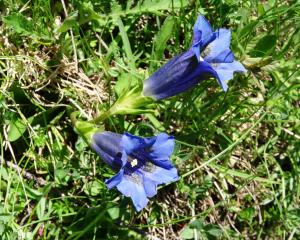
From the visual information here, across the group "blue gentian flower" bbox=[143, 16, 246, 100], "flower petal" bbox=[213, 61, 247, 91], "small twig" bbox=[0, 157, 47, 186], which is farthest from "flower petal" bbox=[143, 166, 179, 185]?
"small twig" bbox=[0, 157, 47, 186]

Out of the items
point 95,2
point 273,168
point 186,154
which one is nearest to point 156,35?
Answer: point 95,2

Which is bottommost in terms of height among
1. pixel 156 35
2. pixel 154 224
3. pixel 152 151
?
pixel 154 224

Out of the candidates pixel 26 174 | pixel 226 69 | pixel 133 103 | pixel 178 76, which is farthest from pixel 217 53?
pixel 26 174

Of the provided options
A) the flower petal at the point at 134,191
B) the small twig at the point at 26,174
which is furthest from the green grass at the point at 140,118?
the flower petal at the point at 134,191

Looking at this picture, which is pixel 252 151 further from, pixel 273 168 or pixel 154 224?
pixel 154 224

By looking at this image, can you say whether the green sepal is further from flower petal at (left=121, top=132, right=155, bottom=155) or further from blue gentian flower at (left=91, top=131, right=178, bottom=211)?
Result: flower petal at (left=121, top=132, right=155, bottom=155)

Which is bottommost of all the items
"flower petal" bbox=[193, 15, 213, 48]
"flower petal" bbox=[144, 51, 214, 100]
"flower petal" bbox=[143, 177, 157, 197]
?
"flower petal" bbox=[143, 177, 157, 197]

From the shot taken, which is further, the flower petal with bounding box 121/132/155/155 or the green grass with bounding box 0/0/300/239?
the green grass with bounding box 0/0/300/239
